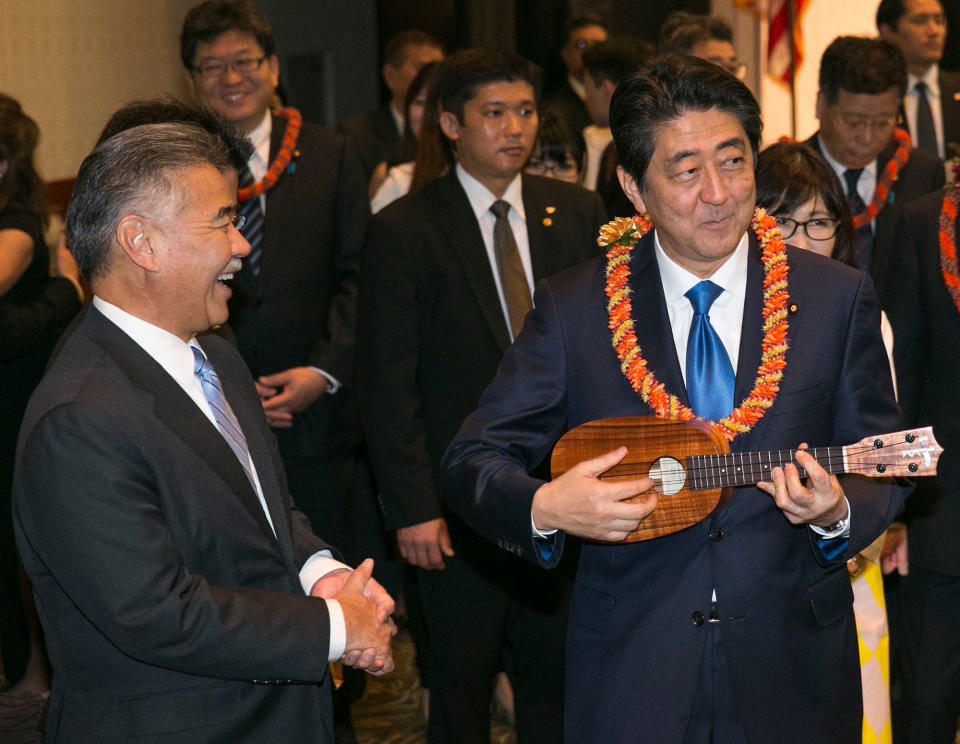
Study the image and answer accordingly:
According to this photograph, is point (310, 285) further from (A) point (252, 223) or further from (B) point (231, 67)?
(B) point (231, 67)

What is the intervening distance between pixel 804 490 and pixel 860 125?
2867mm

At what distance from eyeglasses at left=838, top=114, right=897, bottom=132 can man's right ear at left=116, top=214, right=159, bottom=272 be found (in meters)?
3.17

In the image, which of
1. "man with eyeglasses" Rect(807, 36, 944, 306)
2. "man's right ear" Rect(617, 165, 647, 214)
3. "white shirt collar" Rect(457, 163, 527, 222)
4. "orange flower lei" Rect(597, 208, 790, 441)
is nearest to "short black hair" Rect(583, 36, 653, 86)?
"man with eyeglasses" Rect(807, 36, 944, 306)

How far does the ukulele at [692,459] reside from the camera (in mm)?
2094

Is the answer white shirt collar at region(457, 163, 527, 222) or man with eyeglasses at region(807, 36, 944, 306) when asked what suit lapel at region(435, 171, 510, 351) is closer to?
white shirt collar at region(457, 163, 527, 222)

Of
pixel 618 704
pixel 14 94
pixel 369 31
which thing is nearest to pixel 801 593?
pixel 618 704

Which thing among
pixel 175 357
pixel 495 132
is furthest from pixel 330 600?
pixel 495 132

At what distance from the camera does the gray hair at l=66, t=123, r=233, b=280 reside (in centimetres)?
216

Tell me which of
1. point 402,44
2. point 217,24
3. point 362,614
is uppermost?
point 402,44

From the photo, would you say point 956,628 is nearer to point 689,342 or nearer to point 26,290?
point 689,342

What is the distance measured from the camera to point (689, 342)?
2.37 m

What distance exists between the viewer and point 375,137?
266 inches

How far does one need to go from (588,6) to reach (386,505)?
21.0 ft

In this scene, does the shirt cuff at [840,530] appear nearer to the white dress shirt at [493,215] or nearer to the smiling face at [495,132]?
the white dress shirt at [493,215]
